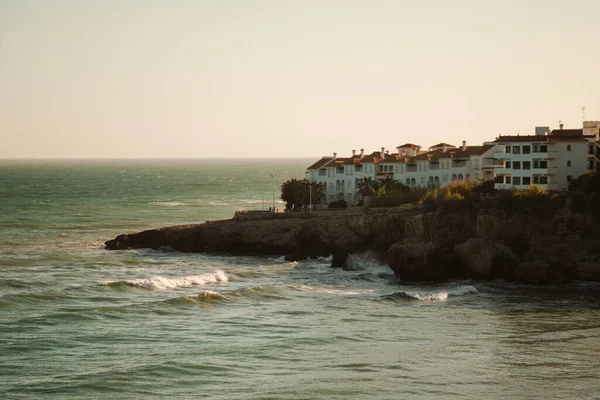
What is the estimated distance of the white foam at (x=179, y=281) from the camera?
2547 inches

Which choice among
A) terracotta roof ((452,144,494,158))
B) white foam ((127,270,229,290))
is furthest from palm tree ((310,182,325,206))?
white foam ((127,270,229,290))

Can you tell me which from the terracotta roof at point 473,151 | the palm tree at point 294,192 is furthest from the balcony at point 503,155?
the palm tree at point 294,192

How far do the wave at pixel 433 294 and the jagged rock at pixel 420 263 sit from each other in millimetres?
4594

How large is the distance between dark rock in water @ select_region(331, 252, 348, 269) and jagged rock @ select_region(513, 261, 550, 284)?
1362cm

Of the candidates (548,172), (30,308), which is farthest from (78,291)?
(548,172)

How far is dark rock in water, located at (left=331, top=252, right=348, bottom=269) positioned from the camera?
7294 cm

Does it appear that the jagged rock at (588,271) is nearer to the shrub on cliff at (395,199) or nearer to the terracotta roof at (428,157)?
the shrub on cliff at (395,199)

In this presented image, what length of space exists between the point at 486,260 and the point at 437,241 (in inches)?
251

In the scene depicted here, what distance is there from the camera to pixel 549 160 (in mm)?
81125

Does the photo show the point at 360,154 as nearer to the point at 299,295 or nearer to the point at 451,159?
the point at 451,159

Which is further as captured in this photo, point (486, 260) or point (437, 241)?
point (437, 241)

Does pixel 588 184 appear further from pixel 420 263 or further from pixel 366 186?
pixel 366 186

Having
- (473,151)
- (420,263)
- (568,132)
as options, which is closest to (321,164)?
(473,151)

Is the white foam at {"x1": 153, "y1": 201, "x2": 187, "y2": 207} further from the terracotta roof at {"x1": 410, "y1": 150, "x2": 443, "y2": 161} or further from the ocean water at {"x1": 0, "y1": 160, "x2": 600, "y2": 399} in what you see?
the ocean water at {"x1": 0, "y1": 160, "x2": 600, "y2": 399}
